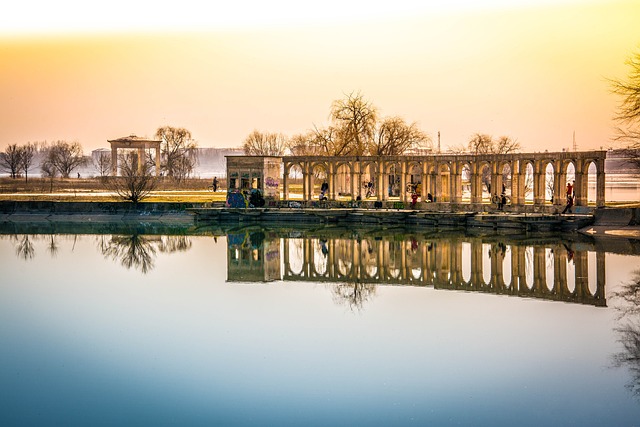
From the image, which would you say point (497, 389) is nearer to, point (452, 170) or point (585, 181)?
point (585, 181)

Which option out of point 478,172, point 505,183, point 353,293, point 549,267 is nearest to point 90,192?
point 478,172

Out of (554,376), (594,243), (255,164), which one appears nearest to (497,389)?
(554,376)

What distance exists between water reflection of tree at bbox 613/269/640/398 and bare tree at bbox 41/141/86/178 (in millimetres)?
98507

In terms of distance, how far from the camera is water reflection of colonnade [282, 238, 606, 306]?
2791 cm

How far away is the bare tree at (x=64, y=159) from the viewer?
119812mm

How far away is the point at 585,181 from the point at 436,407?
38.4 meters

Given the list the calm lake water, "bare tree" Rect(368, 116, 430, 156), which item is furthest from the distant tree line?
the calm lake water

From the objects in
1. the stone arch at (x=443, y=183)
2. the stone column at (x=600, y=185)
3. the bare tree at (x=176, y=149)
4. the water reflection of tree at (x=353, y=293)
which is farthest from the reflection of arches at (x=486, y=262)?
the bare tree at (x=176, y=149)

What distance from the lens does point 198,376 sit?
53.5 ft

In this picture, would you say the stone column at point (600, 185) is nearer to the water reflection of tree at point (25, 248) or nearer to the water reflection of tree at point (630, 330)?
the water reflection of tree at point (630, 330)

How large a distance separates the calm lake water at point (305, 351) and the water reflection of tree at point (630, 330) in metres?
0.05

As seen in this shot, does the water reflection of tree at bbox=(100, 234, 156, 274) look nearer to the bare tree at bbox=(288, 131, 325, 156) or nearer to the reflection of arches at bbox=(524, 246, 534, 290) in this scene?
the reflection of arches at bbox=(524, 246, 534, 290)

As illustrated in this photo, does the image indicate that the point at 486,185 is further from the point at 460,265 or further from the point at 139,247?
the point at 460,265

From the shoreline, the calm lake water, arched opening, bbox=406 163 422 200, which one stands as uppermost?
arched opening, bbox=406 163 422 200
